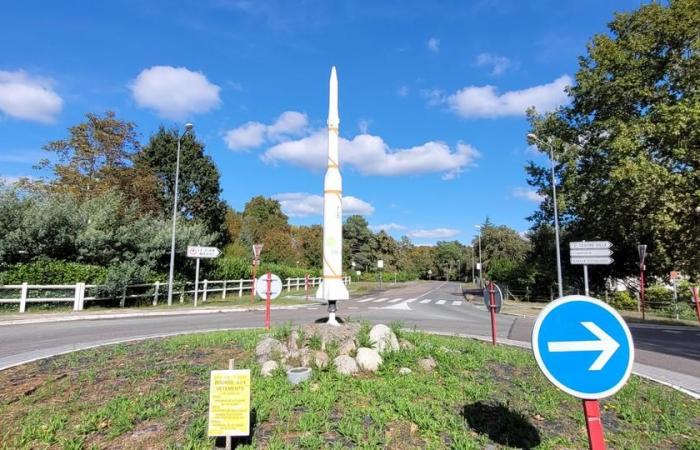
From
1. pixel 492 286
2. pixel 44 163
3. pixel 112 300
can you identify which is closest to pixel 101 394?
pixel 492 286

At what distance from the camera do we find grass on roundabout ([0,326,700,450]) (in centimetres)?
384

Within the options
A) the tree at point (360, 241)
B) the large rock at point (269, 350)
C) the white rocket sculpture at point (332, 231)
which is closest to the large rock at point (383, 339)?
the large rock at point (269, 350)

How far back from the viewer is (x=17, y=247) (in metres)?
16.6

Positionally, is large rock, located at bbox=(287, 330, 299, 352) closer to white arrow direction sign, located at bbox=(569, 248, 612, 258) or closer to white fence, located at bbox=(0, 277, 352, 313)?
white arrow direction sign, located at bbox=(569, 248, 612, 258)

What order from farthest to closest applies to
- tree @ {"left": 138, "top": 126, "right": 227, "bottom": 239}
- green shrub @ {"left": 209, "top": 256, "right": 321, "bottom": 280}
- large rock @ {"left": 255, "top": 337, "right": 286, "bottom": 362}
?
1. tree @ {"left": 138, "top": 126, "right": 227, "bottom": 239}
2. green shrub @ {"left": 209, "top": 256, "right": 321, "bottom": 280}
3. large rock @ {"left": 255, "top": 337, "right": 286, "bottom": 362}

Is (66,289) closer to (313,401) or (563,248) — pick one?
(313,401)

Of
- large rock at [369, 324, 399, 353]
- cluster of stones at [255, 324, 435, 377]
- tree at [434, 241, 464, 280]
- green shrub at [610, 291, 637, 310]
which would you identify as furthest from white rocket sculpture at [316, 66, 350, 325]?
tree at [434, 241, 464, 280]

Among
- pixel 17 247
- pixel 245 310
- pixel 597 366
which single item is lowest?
pixel 245 310

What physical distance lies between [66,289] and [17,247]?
7.92ft

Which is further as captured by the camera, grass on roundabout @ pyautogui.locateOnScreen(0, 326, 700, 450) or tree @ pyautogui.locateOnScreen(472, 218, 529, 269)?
tree @ pyautogui.locateOnScreen(472, 218, 529, 269)

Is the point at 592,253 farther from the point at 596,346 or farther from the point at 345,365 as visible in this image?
the point at 596,346

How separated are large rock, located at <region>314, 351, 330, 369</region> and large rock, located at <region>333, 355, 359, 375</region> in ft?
0.42

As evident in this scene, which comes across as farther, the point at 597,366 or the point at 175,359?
the point at 175,359

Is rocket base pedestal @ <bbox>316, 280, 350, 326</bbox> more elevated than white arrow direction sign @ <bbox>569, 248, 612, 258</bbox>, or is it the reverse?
white arrow direction sign @ <bbox>569, 248, 612, 258</bbox>
